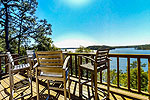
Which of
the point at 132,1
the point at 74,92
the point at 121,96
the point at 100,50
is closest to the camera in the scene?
the point at 100,50

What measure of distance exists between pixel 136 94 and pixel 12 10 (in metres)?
12.6

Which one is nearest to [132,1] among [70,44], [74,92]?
[74,92]

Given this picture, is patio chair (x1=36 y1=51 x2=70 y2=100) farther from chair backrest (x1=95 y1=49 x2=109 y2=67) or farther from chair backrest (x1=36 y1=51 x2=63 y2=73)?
chair backrest (x1=95 y1=49 x2=109 y2=67)

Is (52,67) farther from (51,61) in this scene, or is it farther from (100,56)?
(100,56)

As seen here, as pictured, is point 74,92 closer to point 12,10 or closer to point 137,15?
point 137,15

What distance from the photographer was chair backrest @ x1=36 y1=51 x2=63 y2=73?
149cm

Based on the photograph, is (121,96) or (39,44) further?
(39,44)

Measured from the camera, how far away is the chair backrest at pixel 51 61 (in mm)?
1492

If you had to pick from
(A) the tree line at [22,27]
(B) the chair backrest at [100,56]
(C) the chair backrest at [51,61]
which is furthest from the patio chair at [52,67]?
(A) the tree line at [22,27]

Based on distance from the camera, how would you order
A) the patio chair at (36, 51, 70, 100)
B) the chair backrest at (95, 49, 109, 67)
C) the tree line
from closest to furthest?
the patio chair at (36, 51, 70, 100) → the chair backrest at (95, 49, 109, 67) → the tree line

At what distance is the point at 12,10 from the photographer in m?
9.52

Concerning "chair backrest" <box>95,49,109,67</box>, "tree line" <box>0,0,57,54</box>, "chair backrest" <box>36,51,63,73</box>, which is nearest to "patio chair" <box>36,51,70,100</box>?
"chair backrest" <box>36,51,63,73</box>

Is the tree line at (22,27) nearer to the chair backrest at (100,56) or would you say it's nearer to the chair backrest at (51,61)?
the chair backrest at (51,61)

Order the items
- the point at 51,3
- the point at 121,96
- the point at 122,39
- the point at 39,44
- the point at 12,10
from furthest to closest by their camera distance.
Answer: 1. the point at 122,39
2. the point at 39,44
3. the point at 12,10
4. the point at 51,3
5. the point at 121,96
